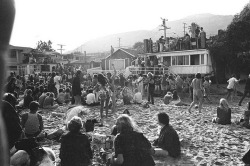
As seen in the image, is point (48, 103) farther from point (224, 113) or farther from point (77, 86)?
point (224, 113)

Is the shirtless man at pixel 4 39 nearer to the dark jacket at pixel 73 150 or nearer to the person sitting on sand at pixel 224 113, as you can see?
the dark jacket at pixel 73 150

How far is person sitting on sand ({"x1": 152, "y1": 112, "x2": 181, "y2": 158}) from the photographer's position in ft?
20.4

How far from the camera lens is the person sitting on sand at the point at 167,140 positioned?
6203mm

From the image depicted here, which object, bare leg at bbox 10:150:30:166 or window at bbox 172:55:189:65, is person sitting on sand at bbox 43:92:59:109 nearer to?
bare leg at bbox 10:150:30:166

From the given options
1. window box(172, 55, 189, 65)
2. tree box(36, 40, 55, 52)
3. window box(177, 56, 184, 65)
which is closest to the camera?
window box(172, 55, 189, 65)

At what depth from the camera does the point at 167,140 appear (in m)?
6.28

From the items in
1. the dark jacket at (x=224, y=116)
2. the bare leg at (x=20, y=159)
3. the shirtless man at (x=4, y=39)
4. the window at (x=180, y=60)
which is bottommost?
the dark jacket at (x=224, y=116)

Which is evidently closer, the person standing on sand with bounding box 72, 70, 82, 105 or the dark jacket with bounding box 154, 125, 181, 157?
the dark jacket with bounding box 154, 125, 181, 157

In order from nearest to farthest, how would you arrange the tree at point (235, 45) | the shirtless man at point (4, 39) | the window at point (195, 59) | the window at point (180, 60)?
the shirtless man at point (4, 39) < the tree at point (235, 45) < the window at point (195, 59) < the window at point (180, 60)

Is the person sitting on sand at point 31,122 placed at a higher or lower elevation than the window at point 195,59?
lower

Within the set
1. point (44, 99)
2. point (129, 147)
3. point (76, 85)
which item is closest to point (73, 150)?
point (129, 147)

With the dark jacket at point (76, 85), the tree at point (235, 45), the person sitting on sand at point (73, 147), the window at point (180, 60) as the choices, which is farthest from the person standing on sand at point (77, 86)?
the window at point (180, 60)

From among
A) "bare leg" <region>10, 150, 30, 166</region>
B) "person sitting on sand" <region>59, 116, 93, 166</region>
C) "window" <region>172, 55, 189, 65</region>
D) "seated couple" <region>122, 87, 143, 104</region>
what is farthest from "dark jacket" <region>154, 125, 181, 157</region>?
"window" <region>172, 55, 189, 65</region>

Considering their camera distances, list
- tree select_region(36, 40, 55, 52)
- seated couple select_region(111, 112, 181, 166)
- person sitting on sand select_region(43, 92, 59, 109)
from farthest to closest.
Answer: tree select_region(36, 40, 55, 52) < person sitting on sand select_region(43, 92, 59, 109) < seated couple select_region(111, 112, 181, 166)
